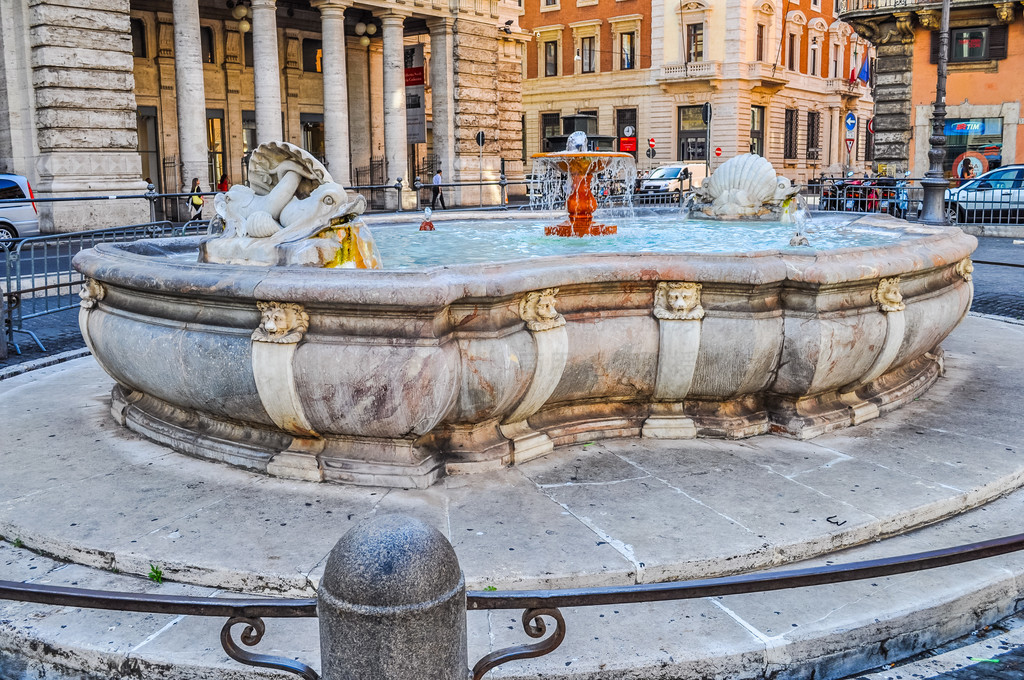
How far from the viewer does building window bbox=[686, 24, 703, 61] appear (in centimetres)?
4947

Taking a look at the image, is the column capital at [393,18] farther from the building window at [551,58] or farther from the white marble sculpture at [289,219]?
the building window at [551,58]

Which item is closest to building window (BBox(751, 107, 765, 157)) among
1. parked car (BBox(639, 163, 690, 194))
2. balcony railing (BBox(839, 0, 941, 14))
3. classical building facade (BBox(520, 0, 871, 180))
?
classical building facade (BBox(520, 0, 871, 180))

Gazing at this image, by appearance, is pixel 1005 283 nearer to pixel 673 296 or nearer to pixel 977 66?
pixel 673 296

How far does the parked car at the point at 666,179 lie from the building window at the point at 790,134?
1874cm

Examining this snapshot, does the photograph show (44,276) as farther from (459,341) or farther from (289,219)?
(459,341)

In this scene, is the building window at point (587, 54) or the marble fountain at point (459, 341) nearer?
the marble fountain at point (459, 341)

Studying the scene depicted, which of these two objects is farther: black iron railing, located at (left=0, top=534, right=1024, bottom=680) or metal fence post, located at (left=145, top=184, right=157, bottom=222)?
metal fence post, located at (left=145, top=184, right=157, bottom=222)

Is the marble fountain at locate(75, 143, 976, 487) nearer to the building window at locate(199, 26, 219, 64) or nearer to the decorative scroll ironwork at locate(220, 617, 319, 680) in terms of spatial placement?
the decorative scroll ironwork at locate(220, 617, 319, 680)

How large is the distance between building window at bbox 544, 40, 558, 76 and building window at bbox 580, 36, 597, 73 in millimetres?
1718

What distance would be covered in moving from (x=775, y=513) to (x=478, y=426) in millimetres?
1568

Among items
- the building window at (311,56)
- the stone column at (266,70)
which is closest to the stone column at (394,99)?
the stone column at (266,70)

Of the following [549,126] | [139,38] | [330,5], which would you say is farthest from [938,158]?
[549,126]

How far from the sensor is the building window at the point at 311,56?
112 feet

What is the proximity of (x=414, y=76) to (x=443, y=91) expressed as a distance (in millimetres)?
3876
